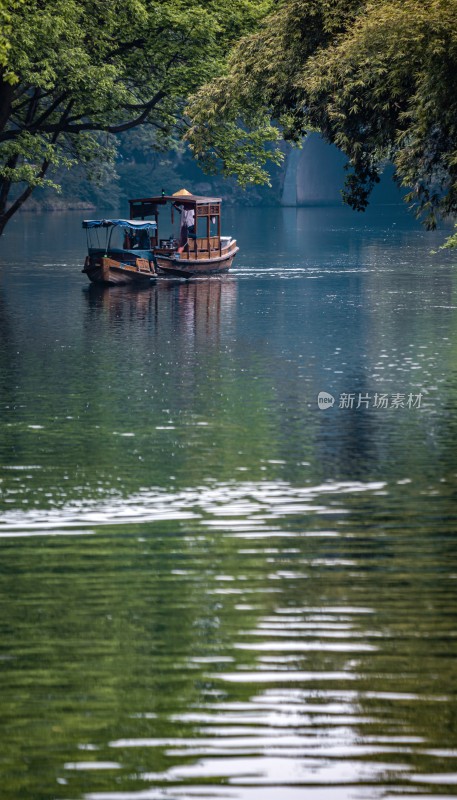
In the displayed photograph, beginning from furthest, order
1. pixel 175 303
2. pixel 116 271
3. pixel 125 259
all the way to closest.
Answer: pixel 125 259 → pixel 116 271 → pixel 175 303

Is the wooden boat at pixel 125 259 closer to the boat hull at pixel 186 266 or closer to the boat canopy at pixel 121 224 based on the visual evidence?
the boat canopy at pixel 121 224

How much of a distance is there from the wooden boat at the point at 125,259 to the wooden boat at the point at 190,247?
0.73 metres

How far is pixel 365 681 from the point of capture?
30.5ft

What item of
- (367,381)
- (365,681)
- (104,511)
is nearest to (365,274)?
(367,381)

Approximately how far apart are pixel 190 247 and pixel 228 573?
4687 cm

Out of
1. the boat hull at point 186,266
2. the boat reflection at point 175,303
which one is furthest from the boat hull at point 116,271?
the boat hull at point 186,266

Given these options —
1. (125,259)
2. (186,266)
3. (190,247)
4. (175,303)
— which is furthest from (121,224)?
(175,303)

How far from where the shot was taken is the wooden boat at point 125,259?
5309 cm

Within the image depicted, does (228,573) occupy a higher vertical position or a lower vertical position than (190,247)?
higher

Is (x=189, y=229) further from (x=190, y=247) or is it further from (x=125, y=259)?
(x=125, y=259)

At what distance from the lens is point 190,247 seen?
2307 inches

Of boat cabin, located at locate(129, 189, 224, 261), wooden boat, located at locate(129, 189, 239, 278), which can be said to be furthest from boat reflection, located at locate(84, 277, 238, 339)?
boat cabin, located at locate(129, 189, 224, 261)

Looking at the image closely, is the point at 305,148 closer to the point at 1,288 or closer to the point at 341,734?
the point at 1,288

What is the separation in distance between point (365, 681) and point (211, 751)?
1.52 metres
